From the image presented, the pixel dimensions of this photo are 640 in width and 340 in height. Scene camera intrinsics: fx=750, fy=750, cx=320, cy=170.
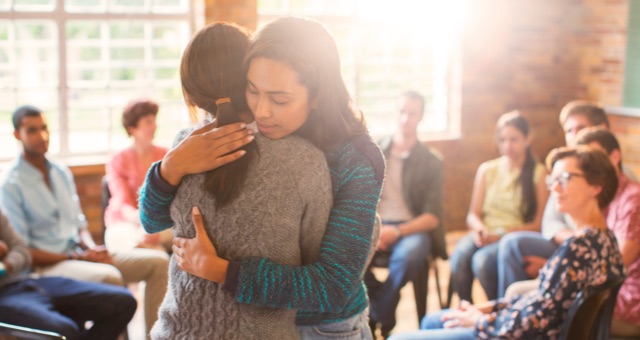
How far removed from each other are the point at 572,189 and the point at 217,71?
1789 millimetres

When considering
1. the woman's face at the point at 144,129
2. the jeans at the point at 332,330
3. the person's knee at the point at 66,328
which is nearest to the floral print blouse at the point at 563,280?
the jeans at the point at 332,330

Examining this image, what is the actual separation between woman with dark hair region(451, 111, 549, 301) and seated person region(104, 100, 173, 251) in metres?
1.64

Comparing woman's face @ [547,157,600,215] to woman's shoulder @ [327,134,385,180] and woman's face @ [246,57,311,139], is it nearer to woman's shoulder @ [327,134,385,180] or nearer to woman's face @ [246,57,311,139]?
woman's shoulder @ [327,134,385,180]

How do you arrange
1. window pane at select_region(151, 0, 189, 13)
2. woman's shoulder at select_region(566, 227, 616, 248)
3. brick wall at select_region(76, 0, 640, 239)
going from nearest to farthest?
woman's shoulder at select_region(566, 227, 616, 248), window pane at select_region(151, 0, 189, 13), brick wall at select_region(76, 0, 640, 239)

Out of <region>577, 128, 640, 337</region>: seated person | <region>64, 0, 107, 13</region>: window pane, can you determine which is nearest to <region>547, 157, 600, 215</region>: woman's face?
<region>577, 128, 640, 337</region>: seated person

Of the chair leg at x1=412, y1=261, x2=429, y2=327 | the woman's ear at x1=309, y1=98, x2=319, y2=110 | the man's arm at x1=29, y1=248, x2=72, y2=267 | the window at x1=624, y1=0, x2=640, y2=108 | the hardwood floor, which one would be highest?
the window at x1=624, y1=0, x2=640, y2=108

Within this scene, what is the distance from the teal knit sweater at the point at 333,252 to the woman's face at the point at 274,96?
0.11 metres

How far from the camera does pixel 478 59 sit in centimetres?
658

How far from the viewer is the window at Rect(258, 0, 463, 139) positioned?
620cm

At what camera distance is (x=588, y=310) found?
7.59 ft

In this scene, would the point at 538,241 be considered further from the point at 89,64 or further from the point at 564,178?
the point at 89,64

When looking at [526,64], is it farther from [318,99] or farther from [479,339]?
[318,99]

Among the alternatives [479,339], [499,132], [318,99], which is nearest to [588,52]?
[499,132]

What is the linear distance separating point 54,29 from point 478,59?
3.52 metres
